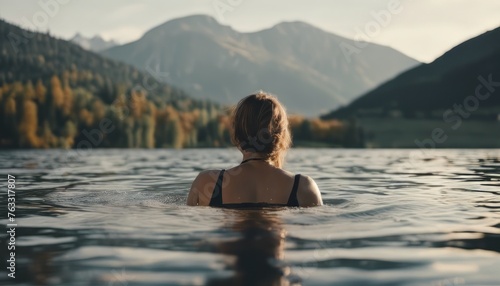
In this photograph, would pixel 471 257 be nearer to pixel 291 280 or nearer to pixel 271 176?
pixel 291 280

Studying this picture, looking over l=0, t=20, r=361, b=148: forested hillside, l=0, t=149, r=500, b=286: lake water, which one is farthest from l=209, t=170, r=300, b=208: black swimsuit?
l=0, t=20, r=361, b=148: forested hillside

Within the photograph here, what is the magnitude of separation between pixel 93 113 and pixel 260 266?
135379 mm

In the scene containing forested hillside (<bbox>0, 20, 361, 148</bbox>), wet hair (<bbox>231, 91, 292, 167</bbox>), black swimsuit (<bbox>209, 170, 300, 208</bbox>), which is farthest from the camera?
forested hillside (<bbox>0, 20, 361, 148</bbox>)

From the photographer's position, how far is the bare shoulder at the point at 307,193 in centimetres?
962

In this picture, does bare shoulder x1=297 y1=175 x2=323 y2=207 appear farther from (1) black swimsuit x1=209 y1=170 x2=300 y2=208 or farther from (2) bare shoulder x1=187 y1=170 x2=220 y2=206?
(2) bare shoulder x1=187 y1=170 x2=220 y2=206

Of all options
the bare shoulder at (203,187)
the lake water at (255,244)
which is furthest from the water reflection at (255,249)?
the bare shoulder at (203,187)

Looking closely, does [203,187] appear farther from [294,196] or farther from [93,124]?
[93,124]

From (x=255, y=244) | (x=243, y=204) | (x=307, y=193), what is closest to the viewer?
(x=255, y=244)

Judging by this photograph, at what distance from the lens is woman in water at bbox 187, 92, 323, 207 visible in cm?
898

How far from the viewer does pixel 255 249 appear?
22.9ft

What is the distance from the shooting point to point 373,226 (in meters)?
9.51

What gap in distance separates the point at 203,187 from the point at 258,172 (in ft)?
3.25

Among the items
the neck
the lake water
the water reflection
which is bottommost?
the lake water

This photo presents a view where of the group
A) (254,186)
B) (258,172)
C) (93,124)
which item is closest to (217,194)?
(254,186)
